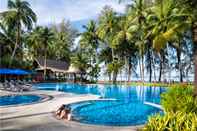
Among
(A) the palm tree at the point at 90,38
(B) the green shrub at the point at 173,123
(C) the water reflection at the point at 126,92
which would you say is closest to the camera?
(B) the green shrub at the point at 173,123

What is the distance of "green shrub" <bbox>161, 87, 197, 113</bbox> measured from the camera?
9.69m

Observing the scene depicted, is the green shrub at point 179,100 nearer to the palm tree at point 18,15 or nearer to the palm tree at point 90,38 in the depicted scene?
the palm tree at point 18,15

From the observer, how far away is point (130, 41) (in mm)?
48562

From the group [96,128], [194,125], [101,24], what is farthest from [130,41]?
[194,125]

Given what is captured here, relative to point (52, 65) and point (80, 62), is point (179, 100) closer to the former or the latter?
point (80, 62)

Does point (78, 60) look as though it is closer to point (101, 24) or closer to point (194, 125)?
point (101, 24)

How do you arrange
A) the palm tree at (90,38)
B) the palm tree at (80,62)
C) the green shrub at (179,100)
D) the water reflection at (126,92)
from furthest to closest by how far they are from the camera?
1. the palm tree at (90,38)
2. the palm tree at (80,62)
3. the water reflection at (126,92)
4. the green shrub at (179,100)

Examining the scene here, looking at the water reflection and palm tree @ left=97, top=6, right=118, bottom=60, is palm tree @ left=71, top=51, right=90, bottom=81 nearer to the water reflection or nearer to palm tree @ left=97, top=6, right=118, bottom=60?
palm tree @ left=97, top=6, right=118, bottom=60

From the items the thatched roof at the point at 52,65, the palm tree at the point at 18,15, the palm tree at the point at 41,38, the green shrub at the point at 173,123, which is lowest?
the green shrub at the point at 173,123

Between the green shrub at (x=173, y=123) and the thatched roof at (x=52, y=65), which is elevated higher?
the thatched roof at (x=52, y=65)

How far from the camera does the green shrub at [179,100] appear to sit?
969 centimetres

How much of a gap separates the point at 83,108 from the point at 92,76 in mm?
36723

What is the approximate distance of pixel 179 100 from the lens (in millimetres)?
10719

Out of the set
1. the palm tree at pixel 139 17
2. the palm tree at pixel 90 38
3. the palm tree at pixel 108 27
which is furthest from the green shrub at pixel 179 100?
the palm tree at pixel 90 38
